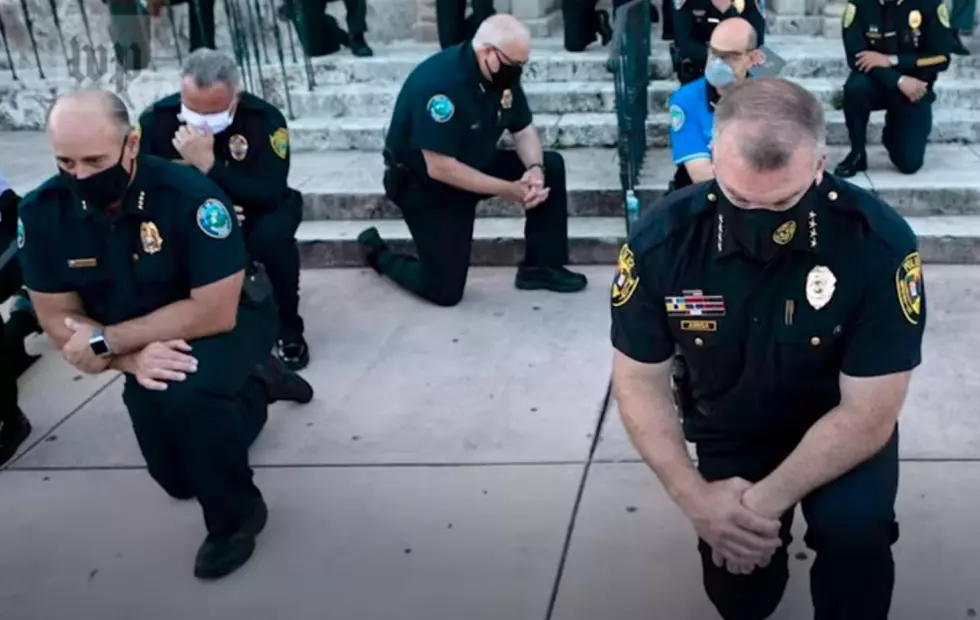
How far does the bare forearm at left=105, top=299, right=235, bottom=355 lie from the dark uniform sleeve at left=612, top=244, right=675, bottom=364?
1.27m

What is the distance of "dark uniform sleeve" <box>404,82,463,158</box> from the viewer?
15.3 ft

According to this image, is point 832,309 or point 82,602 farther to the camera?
point 82,602

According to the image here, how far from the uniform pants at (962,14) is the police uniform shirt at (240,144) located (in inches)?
176

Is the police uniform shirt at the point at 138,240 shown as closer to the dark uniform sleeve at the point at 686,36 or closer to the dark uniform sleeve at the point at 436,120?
the dark uniform sleeve at the point at 436,120

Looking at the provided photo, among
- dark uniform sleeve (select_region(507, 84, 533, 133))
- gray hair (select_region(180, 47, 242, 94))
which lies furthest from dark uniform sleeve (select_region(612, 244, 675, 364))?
dark uniform sleeve (select_region(507, 84, 533, 133))

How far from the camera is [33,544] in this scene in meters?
3.38

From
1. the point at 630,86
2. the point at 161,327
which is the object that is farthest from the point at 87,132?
the point at 630,86

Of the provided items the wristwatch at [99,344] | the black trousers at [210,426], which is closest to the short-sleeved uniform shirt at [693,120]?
the black trousers at [210,426]

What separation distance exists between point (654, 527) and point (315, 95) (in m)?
4.47

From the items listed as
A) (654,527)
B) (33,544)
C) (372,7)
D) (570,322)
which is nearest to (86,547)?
(33,544)

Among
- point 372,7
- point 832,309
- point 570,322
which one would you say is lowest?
point 570,322

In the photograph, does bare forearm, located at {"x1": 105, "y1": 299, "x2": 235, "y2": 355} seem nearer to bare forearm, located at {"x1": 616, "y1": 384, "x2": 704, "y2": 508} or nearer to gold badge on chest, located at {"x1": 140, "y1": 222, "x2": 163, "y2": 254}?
gold badge on chest, located at {"x1": 140, "y1": 222, "x2": 163, "y2": 254}

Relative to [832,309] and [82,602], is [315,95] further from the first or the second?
[832,309]

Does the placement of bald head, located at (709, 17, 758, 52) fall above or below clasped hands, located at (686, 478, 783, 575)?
above
